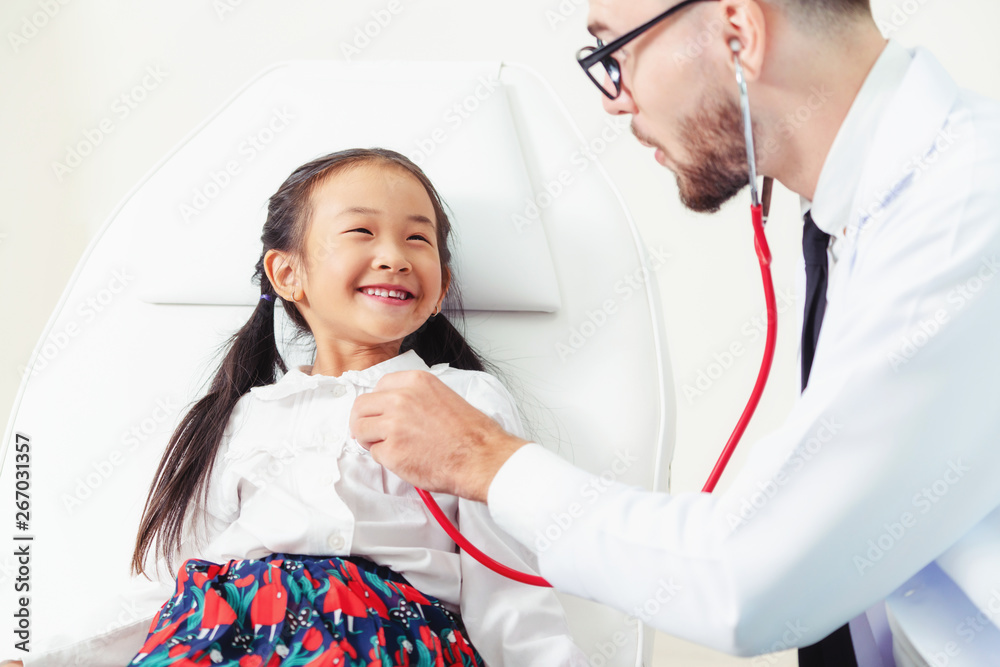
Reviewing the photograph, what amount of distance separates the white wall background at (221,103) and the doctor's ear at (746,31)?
115cm

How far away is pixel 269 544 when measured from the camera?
1.06m

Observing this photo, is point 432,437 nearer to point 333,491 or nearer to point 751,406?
point 333,491

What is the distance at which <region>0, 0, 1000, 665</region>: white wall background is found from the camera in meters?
2.04

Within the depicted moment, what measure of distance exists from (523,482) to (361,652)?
29 centimetres

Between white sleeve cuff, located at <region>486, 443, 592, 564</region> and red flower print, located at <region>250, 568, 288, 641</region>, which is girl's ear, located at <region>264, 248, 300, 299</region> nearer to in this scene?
red flower print, located at <region>250, 568, 288, 641</region>

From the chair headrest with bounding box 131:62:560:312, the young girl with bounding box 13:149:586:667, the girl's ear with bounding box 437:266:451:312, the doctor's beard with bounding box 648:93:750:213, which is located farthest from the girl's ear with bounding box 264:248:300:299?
the doctor's beard with bounding box 648:93:750:213

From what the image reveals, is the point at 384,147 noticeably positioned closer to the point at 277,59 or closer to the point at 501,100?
the point at 501,100

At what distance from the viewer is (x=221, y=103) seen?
1987 mm

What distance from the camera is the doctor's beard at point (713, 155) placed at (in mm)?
960

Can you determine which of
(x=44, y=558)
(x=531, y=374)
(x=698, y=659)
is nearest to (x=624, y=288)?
(x=531, y=374)

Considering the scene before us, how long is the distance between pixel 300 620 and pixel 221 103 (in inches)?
57.0

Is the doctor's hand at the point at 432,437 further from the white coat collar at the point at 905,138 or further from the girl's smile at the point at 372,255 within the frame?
the white coat collar at the point at 905,138

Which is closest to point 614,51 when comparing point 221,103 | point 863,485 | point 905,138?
point 905,138

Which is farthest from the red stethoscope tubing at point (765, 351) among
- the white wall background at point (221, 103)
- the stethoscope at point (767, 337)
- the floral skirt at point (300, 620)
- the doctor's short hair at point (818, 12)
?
the white wall background at point (221, 103)
